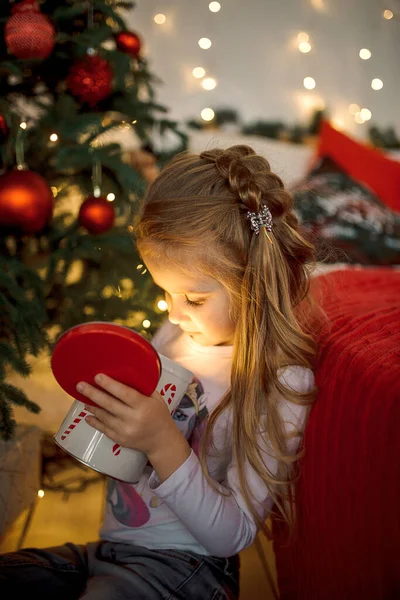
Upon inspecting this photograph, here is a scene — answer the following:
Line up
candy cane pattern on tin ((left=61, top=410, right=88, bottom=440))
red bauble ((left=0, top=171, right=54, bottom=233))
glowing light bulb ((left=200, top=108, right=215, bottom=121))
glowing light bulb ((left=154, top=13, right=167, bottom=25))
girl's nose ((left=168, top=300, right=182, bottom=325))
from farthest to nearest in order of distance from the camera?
glowing light bulb ((left=200, top=108, right=215, bottom=121)), glowing light bulb ((left=154, top=13, right=167, bottom=25)), red bauble ((left=0, top=171, right=54, bottom=233)), girl's nose ((left=168, top=300, right=182, bottom=325)), candy cane pattern on tin ((left=61, top=410, right=88, bottom=440))

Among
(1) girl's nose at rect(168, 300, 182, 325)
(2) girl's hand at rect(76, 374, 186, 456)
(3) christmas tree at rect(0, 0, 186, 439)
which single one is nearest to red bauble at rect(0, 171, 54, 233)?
(3) christmas tree at rect(0, 0, 186, 439)

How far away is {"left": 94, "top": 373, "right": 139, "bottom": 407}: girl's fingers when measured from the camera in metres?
0.61

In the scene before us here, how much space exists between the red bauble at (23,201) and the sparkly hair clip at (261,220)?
470 mm

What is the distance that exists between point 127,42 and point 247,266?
87 cm

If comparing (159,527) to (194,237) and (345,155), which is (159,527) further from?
(345,155)

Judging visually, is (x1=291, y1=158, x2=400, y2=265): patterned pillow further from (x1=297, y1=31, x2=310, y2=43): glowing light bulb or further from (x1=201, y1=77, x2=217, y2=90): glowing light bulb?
(x1=297, y1=31, x2=310, y2=43): glowing light bulb

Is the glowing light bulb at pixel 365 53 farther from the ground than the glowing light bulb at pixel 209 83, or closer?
farther from the ground

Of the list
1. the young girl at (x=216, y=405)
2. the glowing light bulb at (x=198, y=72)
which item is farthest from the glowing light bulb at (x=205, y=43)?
the young girl at (x=216, y=405)

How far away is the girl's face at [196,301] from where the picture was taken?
0.75 m

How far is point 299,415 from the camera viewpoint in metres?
0.76

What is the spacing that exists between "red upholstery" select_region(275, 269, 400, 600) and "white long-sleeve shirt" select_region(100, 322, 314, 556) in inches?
2.2

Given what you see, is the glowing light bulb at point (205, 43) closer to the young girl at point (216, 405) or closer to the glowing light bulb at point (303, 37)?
the glowing light bulb at point (303, 37)

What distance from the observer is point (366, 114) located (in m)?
2.75

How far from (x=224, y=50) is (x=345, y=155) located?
31.4 inches
